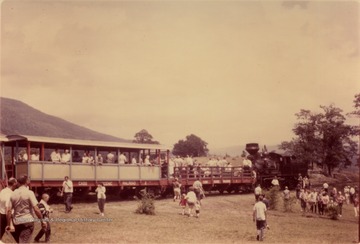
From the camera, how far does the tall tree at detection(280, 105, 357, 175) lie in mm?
11031

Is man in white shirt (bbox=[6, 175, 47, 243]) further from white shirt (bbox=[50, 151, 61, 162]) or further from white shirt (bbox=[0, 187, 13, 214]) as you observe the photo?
white shirt (bbox=[50, 151, 61, 162])

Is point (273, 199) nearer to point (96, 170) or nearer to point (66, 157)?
point (96, 170)

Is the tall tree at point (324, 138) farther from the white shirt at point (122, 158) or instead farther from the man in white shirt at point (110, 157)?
the man in white shirt at point (110, 157)

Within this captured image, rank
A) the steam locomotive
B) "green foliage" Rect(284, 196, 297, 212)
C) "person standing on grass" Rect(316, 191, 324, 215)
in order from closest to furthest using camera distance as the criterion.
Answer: "person standing on grass" Rect(316, 191, 324, 215)
"green foliage" Rect(284, 196, 297, 212)
the steam locomotive

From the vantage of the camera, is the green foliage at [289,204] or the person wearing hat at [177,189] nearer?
the green foliage at [289,204]

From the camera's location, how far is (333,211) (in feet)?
42.2

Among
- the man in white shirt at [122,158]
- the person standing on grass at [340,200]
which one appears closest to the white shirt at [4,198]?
the man in white shirt at [122,158]

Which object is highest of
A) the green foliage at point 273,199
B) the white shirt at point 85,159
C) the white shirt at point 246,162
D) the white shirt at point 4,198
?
the white shirt at point 85,159

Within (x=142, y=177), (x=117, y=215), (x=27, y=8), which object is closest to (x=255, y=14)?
(x=27, y=8)

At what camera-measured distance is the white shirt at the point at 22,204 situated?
6.97m

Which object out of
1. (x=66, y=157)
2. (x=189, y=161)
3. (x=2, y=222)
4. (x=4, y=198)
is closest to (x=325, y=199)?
(x=189, y=161)

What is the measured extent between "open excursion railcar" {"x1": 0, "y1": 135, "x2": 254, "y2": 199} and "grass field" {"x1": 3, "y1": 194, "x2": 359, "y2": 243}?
0.84 m

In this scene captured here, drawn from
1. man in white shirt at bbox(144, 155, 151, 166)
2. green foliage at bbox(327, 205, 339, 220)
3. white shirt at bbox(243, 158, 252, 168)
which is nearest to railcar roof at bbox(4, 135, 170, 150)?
man in white shirt at bbox(144, 155, 151, 166)

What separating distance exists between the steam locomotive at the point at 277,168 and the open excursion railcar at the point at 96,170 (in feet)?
7.98
